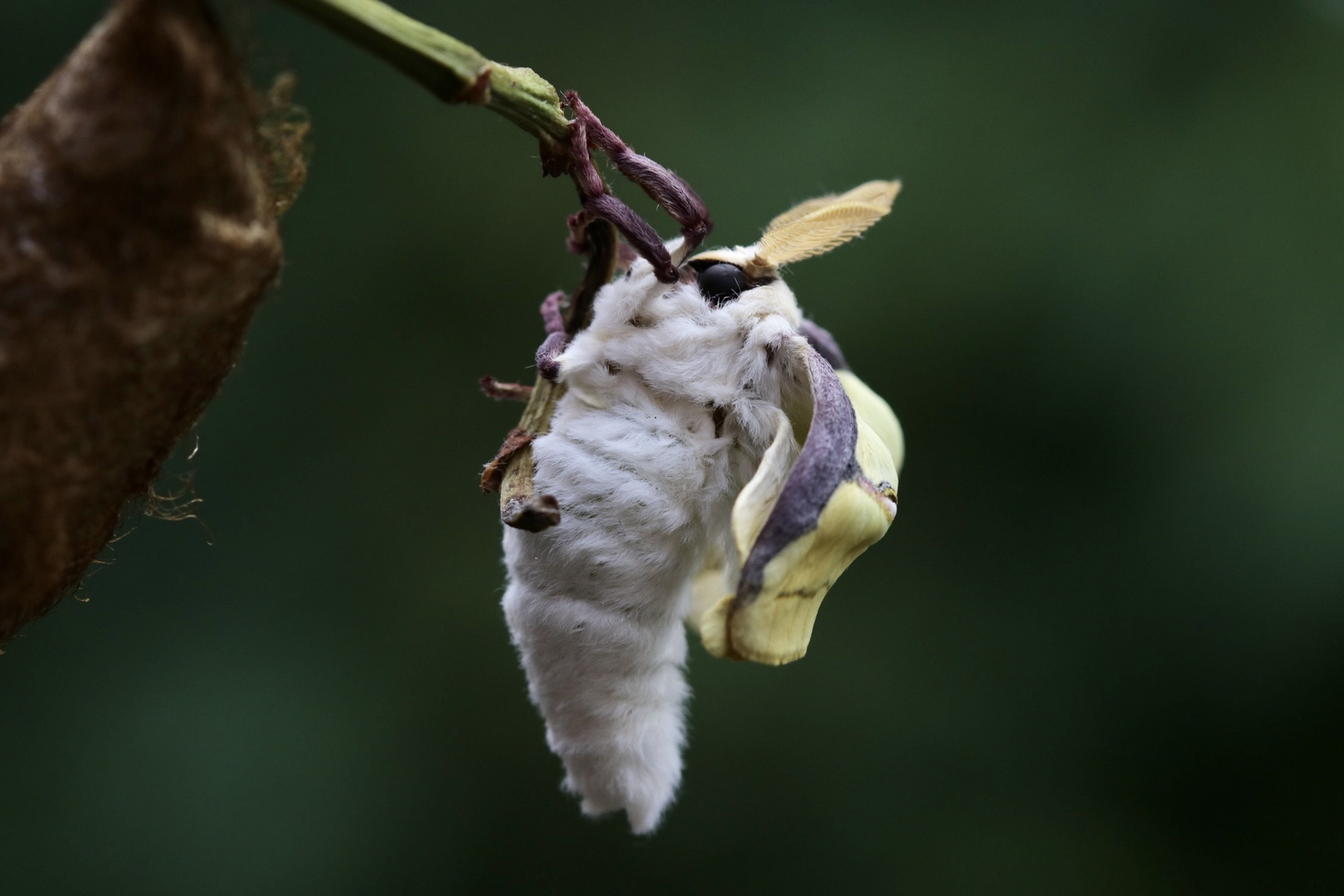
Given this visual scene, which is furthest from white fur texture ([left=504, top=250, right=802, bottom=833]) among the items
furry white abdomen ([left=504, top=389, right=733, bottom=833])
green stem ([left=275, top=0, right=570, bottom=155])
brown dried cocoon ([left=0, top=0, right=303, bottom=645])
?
brown dried cocoon ([left=0, top=0, right=303, bottom=645])

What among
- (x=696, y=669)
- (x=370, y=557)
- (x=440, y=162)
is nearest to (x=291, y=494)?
(x=370, y=557)

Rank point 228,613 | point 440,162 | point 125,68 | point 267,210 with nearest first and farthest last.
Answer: point 125,68 < point 267,210 < point 228,613 < point 440,162

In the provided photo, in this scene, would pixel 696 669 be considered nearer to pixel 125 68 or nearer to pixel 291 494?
pixel 291 494

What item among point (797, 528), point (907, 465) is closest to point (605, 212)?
point (797, 528)

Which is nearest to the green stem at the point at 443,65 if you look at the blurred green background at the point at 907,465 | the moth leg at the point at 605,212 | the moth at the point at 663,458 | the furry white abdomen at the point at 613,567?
the moth leg at the point at 605,212

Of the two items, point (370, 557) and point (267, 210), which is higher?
point (267, 210)
